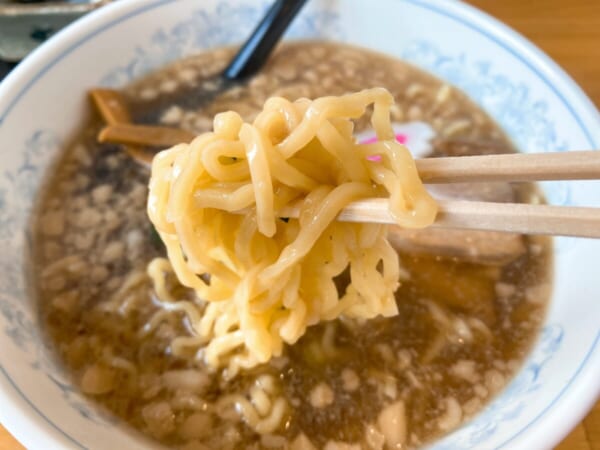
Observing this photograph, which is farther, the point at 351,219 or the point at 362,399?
the point at 362,399

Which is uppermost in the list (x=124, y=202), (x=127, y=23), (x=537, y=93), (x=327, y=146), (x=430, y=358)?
(x=327, y=146)

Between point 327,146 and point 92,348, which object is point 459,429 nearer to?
point 327,146

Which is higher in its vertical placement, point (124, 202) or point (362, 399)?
point (124, 202)

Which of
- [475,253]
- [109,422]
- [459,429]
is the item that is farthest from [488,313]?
[109,422]

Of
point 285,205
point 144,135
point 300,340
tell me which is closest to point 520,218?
point 285,205

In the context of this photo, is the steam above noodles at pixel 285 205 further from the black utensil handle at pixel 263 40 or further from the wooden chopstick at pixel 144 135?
the black utensil handle at pixel 263 40

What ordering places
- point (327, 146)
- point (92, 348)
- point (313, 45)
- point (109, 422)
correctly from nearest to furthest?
point (327, 146)
point (109, 422)
point (92, 348)
point (313, 45)
